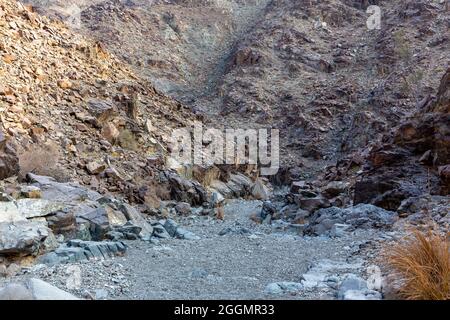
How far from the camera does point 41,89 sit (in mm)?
11633

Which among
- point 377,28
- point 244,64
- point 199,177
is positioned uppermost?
point 377,28

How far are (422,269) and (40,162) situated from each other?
7.48 m

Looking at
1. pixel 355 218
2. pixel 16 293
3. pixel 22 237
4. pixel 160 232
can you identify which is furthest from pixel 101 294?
pixel 355 218

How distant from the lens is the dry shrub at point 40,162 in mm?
8633

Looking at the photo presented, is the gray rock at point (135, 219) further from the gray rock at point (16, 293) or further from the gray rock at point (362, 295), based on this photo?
the gray rock at point (362, 295)

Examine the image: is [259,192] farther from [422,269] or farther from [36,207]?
[422,269]

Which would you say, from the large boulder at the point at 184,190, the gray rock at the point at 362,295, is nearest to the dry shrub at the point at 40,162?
the large boulder at the point at 184,190

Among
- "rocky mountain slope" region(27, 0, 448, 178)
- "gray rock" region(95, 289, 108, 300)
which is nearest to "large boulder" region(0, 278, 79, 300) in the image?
"gray rock" region(95, 289, 108, 300)

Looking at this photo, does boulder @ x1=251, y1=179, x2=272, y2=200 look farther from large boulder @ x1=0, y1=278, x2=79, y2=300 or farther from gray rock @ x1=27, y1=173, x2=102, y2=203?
large boulder @ x1=0, y1=278, x2=79, y2=300

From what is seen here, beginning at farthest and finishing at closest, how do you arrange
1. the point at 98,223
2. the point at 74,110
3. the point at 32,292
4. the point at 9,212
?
the point at 74,110, the point at 98,223, the point at 9,212, the point at 32,292

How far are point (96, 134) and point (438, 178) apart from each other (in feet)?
26.1

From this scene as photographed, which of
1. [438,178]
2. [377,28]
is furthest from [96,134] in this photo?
[377,28]

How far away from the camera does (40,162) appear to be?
29.2ft

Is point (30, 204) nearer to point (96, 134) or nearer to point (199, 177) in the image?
point (96, 134)
